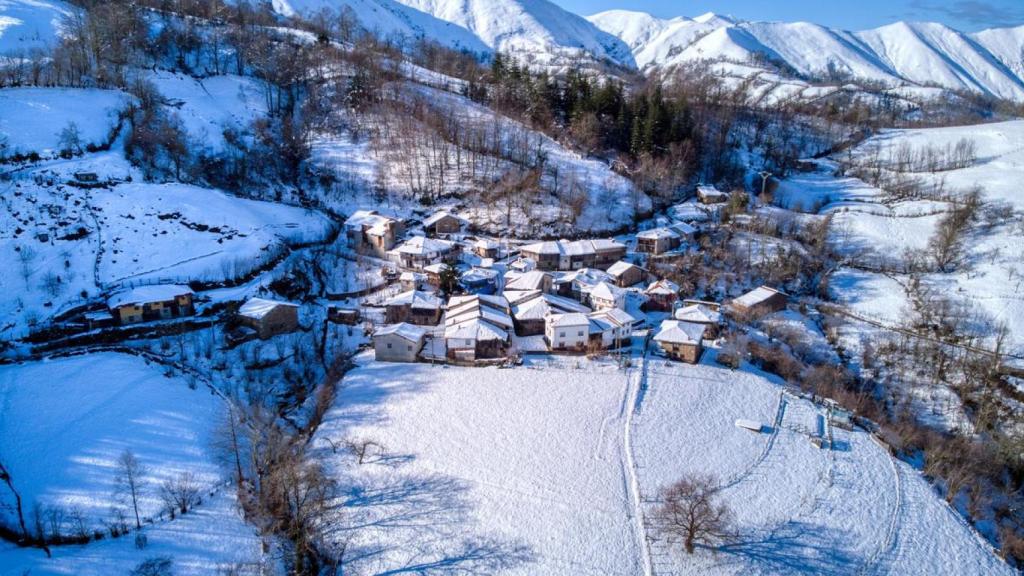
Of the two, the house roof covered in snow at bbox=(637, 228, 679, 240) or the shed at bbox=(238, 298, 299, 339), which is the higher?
the house roof covered in snow at bbox=(637, 228, 679, 240)

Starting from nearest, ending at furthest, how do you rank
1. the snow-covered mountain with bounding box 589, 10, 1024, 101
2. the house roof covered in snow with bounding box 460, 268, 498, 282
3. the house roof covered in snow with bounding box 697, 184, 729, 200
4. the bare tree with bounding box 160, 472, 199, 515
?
the bare tree with bounding box 160, 472, 199, 515 < the house roof covered in snow with bounding box 460, 268, 498, 282 < the house roof covered in snow with bounding box 697, 184, 729, 200 < the snow-covered mountain with bounding box 589, 10, 1024, 101

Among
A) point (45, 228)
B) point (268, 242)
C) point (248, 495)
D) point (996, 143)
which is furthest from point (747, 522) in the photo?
point (996, 143)

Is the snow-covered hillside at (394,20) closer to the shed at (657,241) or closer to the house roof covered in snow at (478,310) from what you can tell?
the shed at (657,241)

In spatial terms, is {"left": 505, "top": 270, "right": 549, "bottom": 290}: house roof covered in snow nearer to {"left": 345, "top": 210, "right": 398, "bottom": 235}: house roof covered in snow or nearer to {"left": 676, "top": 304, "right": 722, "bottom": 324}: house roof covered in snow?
{"left": 676, "top": 304, "right": 722, "bottom": 324}: house roof covered in snow

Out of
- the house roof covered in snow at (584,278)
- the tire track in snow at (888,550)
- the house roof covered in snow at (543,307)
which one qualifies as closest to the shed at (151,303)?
the house roof covered in snow at (543,307)

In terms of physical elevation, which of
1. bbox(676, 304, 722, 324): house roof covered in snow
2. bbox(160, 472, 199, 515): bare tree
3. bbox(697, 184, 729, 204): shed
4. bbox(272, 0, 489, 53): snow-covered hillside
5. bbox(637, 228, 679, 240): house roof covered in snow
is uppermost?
bbox(272, 0, 489, 53): snow-covered hillside

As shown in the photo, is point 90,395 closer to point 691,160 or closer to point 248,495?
point 248,495

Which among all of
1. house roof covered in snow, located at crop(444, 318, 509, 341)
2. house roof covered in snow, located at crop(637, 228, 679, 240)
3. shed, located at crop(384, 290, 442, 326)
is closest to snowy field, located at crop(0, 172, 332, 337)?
shed, located at crop(384, 290, 442, 326)

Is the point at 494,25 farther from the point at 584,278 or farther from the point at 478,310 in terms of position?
the point at 478,310
